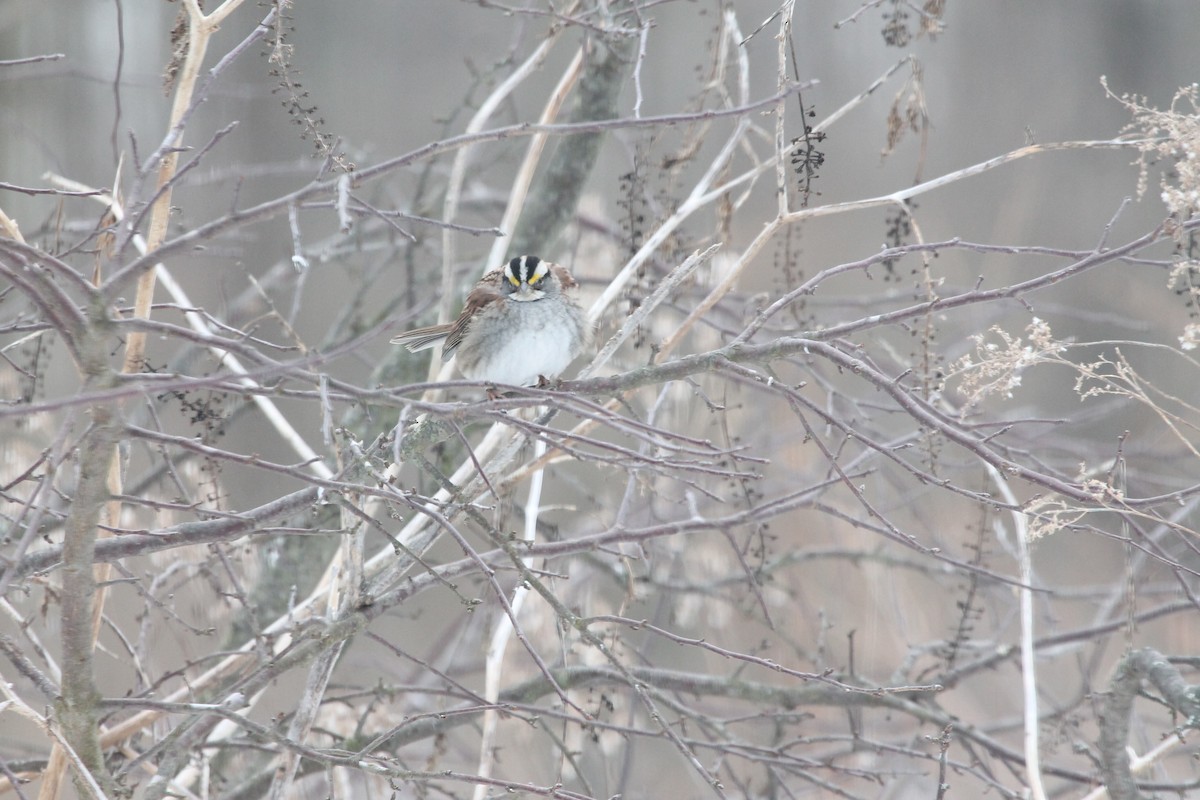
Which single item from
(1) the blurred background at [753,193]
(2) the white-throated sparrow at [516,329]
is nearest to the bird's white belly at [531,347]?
(2) the white-throated sparrow at [516,329]

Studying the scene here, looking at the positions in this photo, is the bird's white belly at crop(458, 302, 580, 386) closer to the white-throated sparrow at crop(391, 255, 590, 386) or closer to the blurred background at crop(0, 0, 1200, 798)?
the white-throated sparrow at crop(391, 255, 590, 386)

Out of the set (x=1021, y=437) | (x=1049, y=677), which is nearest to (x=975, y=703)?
(x=1049, y=677)

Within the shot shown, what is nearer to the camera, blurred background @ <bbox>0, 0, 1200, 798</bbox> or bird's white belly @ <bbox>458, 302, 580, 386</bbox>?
bird's white belly @ <bbox>458, 302, 580, 386</bbox>

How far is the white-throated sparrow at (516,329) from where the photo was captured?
3086mm

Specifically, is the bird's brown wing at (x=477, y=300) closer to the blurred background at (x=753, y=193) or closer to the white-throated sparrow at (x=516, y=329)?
the white-throated sparrow at (x=516, y=329)

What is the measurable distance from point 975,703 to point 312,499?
477cm

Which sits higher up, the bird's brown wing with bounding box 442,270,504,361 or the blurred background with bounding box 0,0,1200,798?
the blurred background with bounding box 0,0,1200,798

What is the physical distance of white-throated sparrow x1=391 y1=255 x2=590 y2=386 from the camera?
3.09m

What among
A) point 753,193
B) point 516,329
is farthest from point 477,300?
point 753,193

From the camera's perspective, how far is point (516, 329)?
10.1ft

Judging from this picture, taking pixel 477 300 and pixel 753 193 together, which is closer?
pixel 477 300

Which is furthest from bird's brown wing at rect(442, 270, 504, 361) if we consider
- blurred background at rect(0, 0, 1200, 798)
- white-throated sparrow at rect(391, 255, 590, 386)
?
blurred background at rect(0, 0, 1200, 798)

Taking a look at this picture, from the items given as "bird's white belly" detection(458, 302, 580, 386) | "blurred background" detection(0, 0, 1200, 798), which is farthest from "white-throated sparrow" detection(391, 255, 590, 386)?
"blurred background" detection(0, 0, 1200, 798)

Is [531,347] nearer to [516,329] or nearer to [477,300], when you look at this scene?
[516,329]
